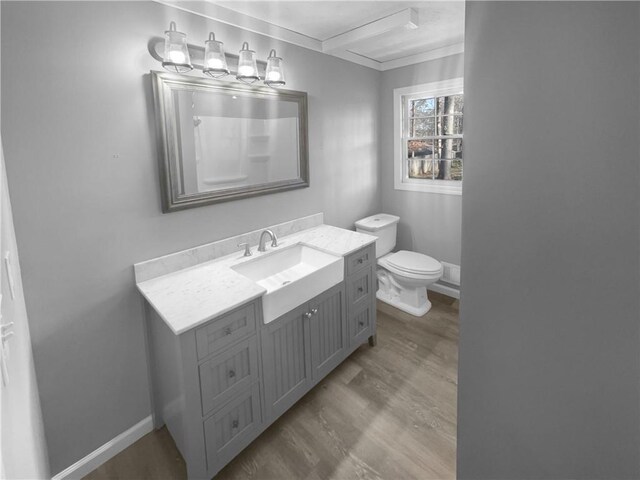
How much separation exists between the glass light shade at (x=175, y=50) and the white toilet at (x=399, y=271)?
6.72 ft

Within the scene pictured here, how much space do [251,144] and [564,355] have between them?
2140 mm

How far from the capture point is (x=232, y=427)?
5.52 ft

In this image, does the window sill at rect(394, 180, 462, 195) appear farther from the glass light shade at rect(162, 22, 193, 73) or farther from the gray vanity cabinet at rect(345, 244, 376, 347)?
the glass light shade at rect(162, 22, 193, 73)

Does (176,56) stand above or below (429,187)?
above

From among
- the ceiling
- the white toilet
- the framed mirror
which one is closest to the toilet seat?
the white toilet

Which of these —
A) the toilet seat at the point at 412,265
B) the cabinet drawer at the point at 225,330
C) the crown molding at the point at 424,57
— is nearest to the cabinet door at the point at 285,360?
the cabinet drawer at the point at 225,330

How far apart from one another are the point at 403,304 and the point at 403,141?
65.2 inches

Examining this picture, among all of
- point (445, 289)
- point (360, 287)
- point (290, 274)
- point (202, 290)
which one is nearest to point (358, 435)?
point (360, 287)

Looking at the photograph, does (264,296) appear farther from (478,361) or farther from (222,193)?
(478,361)

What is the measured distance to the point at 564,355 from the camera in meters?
0.37

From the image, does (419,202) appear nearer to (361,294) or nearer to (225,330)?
(361,294)

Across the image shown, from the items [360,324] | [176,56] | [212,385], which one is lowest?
[360,324]

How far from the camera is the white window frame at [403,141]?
3.08 metres

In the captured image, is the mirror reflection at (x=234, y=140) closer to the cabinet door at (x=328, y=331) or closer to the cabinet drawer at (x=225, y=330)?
the cabinet drawer at (x=225, y=330)
